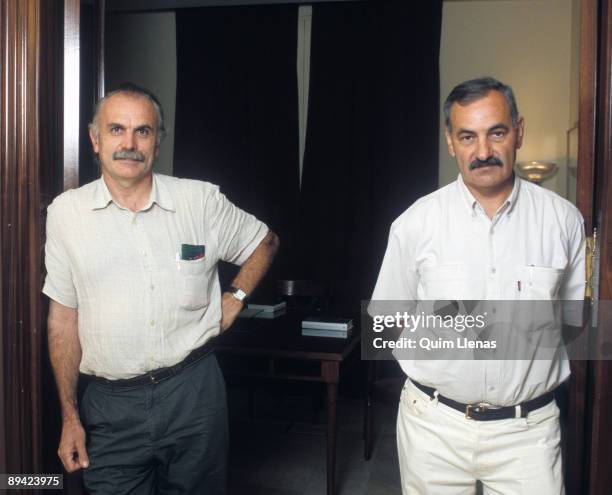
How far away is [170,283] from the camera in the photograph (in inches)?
69.6

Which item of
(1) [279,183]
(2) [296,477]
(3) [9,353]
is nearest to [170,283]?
(3) [9,353]

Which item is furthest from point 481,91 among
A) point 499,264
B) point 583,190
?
point 499,264

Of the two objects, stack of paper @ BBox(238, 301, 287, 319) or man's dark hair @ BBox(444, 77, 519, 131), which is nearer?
man's dark hair @ BBox(444, 77, 519, 131)

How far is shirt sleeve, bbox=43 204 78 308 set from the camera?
1670mm

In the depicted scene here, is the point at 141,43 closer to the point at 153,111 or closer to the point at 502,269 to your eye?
the point at 153,111

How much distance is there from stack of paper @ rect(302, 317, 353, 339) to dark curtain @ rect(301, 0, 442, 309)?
188 cm

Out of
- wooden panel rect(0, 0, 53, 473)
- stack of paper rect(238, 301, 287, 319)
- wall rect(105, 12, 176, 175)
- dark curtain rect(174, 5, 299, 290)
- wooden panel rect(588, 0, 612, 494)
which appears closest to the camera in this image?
wooden panel rect(588, 0, 612, 494)

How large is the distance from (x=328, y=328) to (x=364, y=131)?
2.39 metres

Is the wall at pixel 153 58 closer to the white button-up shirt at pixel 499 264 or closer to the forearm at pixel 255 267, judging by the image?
the forearm at pixel 255 267

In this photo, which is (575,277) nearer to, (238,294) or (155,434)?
(238,294)

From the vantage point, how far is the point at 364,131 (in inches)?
196

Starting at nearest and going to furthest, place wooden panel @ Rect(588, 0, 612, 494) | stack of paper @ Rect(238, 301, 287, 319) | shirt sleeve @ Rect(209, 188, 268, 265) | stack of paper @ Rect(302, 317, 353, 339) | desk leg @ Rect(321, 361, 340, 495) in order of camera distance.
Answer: wooden panel @ Rect(588, 0, 612, 494), shirt sleeve @ Rect(209, 188, 268, 265), desk leg @ Rect(321, 361, 340, 495), stack of paper @ Rect(302, 317, 353, 339), stack of paper @ Rect(238, 301, 287, 319)

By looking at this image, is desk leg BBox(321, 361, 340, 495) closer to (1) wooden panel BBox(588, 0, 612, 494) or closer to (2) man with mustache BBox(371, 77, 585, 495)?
(2) man with mustache BBox(371, 77, 585, 495)

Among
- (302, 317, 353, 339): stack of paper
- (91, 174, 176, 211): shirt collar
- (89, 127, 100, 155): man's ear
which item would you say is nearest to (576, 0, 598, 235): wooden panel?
(91, 174, 176, 211): shirt collar
